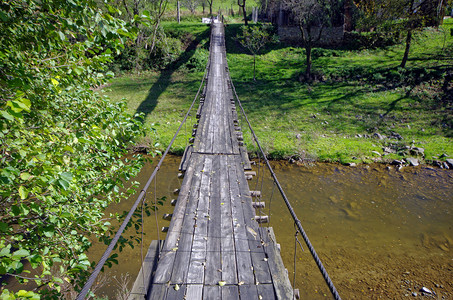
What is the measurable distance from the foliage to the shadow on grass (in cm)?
1056

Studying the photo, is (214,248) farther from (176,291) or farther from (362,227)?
(362,227)

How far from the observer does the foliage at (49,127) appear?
7.46 feet

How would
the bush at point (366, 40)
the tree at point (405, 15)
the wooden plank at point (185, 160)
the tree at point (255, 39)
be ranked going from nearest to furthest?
the wooden plank at point (185, 160)
the tree at point (405, 15)
the tree at point (255, 39)
the bush at point (366, 40)

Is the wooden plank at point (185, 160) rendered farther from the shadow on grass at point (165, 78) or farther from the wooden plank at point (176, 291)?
the shadow on grass at point (165, 78)

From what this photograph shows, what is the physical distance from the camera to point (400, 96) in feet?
53.6

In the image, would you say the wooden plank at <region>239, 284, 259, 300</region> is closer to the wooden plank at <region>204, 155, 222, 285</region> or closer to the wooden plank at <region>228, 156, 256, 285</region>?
the wooden plank at <region>228, 156, 256, 285</region>

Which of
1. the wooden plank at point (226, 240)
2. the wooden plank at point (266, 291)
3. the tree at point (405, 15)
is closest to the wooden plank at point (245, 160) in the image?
the wooden plank at point (226, 240)

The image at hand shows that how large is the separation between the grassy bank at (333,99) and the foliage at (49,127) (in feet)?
24.3

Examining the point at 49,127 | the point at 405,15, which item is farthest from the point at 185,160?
the point at 405,15

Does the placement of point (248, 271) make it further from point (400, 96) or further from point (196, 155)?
point (400, 96)

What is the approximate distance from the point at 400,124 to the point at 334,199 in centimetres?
775

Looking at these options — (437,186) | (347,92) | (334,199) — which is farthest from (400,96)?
(334,199)

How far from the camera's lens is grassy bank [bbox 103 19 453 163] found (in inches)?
491

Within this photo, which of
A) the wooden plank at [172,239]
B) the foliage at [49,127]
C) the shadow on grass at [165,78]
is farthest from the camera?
the shadow on grass at [165,78]
